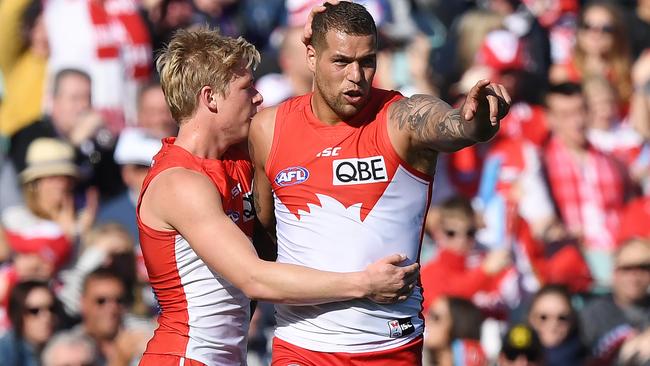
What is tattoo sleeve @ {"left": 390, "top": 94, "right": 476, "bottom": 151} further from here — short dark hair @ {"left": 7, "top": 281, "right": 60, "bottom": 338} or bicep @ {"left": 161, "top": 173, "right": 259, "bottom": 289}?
short dark hair @ {"left": 7, "top": 281, "right": 60, "bottom": 338}

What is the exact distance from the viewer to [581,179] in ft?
35.5

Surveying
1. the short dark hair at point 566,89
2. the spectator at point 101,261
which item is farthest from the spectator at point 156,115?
the short dark hair at point 566,89

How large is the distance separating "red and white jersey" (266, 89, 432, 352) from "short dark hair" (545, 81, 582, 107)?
550cm

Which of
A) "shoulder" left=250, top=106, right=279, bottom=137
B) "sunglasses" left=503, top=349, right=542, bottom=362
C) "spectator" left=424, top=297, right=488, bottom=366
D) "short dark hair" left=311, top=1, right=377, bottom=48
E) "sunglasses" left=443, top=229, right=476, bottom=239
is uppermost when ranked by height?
"short dark hair" left=311, top=1, right=377, bottom=48

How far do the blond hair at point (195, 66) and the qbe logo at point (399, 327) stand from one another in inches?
47.9

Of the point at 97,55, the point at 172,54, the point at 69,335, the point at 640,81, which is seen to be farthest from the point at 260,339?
the point at 640,81

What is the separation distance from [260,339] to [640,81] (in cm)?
495

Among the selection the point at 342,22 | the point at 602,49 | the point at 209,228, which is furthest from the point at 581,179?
the point at 209,228

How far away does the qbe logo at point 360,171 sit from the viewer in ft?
18.6

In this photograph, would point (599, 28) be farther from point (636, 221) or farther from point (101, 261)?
point (101, 261)

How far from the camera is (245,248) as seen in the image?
213 inches

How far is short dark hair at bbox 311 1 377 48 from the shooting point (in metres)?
5.61

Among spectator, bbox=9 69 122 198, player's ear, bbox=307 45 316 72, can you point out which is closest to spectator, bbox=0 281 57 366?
spectator, bbox=9 69 122 198

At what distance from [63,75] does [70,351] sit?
8.61ft
